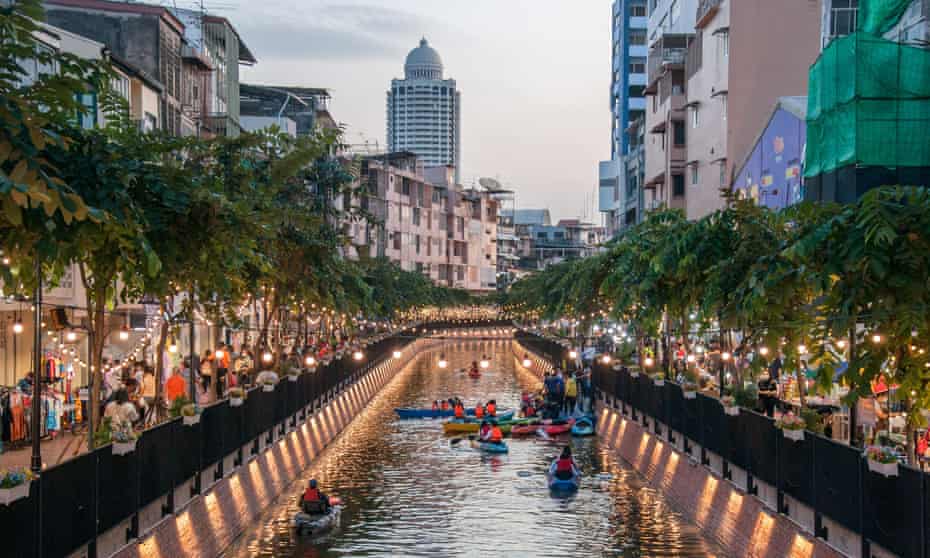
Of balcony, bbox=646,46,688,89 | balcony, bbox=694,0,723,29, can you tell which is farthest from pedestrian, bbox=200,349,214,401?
balcony, bbox=646,46,688,89

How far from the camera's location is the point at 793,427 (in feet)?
63.7

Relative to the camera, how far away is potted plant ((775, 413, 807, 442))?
19312mm

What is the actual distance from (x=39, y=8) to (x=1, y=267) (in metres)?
3.39

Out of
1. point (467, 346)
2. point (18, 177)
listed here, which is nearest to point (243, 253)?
point (18, 177)

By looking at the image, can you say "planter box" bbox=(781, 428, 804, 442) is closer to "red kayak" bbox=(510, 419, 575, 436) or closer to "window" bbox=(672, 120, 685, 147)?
"red kayak" bbox=(510, 419, 575, 436)

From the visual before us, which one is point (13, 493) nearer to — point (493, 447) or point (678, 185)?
point (493, 447)

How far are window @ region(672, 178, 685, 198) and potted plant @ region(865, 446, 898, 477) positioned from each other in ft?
202

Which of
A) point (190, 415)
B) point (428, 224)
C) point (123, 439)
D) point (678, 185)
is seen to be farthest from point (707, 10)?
point (428, 224)

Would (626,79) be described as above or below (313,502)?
above

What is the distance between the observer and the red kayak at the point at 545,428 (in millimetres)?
46875

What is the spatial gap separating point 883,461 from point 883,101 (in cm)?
2172

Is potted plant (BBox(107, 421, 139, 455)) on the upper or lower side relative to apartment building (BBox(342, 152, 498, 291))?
lower

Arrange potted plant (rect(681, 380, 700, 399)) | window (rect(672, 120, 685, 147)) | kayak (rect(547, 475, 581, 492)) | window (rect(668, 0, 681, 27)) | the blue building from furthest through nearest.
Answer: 1. the blue building
2. window (rect(668, 0, 681, 27))
3. window (rect(672, 120, 685, 147))
4. kayak (rect(547, 475, 581, 492))
5. potted plant (rect(681, 380, 700, 399))

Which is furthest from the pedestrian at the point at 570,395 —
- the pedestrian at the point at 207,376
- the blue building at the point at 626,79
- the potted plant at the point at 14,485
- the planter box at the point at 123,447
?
the blue building at the point at 626,79
